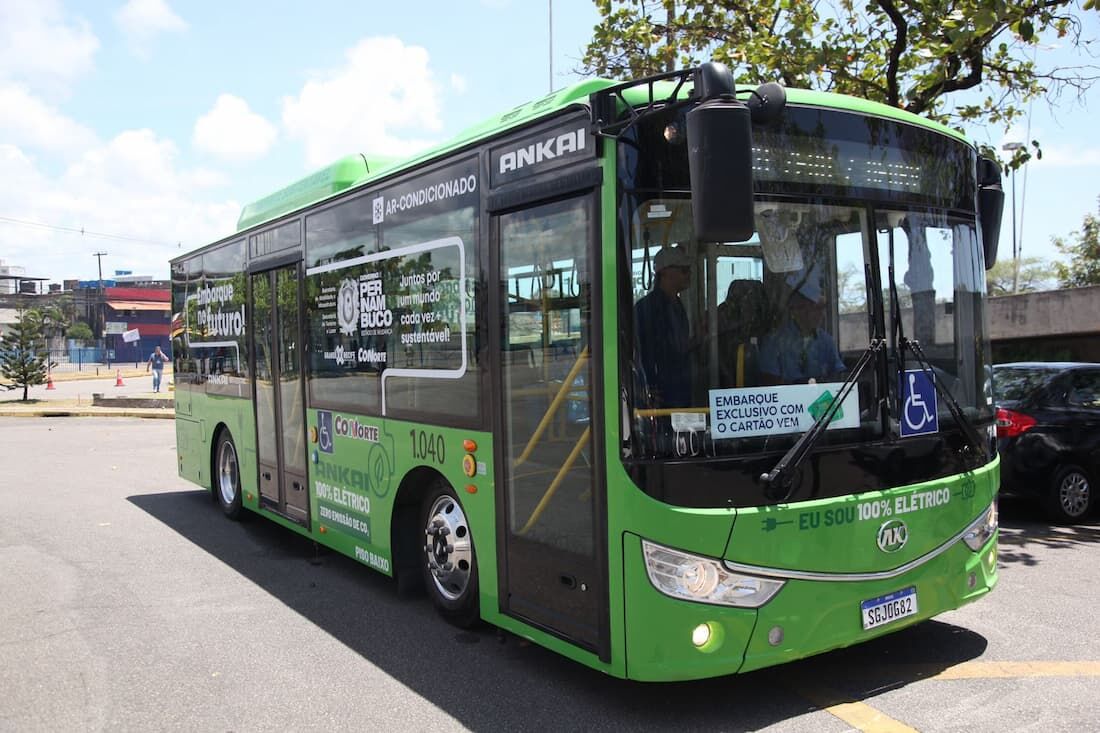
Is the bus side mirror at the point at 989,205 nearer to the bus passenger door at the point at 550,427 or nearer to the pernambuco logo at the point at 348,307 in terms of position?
the bus passenger door at the point at 550,427

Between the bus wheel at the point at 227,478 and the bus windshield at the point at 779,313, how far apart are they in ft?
21.6

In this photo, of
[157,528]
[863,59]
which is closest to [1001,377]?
[863,59]

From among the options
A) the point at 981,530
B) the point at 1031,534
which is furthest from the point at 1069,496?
the point at 981,530

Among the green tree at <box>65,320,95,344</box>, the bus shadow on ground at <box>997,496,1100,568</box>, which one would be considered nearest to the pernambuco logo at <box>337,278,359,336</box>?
the bus shadow on ground at <box>997,496,1100,568</box>

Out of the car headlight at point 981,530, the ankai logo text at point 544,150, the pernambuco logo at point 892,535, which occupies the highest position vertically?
the ankai logo text at point 544,150

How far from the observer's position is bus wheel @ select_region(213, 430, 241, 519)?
31.7ft

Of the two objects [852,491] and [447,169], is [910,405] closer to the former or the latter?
[852,491]

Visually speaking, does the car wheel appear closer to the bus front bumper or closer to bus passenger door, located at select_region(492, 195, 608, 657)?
the bus front bumper

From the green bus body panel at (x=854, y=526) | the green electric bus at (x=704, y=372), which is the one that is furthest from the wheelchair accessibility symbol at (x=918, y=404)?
the green bus body panel at (x=854, y=526)

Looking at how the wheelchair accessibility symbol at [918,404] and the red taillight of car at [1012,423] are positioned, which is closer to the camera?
the wheelchair accessibility symbol at [918,404]

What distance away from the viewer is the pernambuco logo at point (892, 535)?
446 centimetres

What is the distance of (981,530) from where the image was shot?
501 cm

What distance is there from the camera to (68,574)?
7.62 metres

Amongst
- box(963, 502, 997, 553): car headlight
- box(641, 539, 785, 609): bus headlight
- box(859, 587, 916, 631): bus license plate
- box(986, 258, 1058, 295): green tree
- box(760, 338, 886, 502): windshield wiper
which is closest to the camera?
box(641, 539, 785, 609): bus headlight
